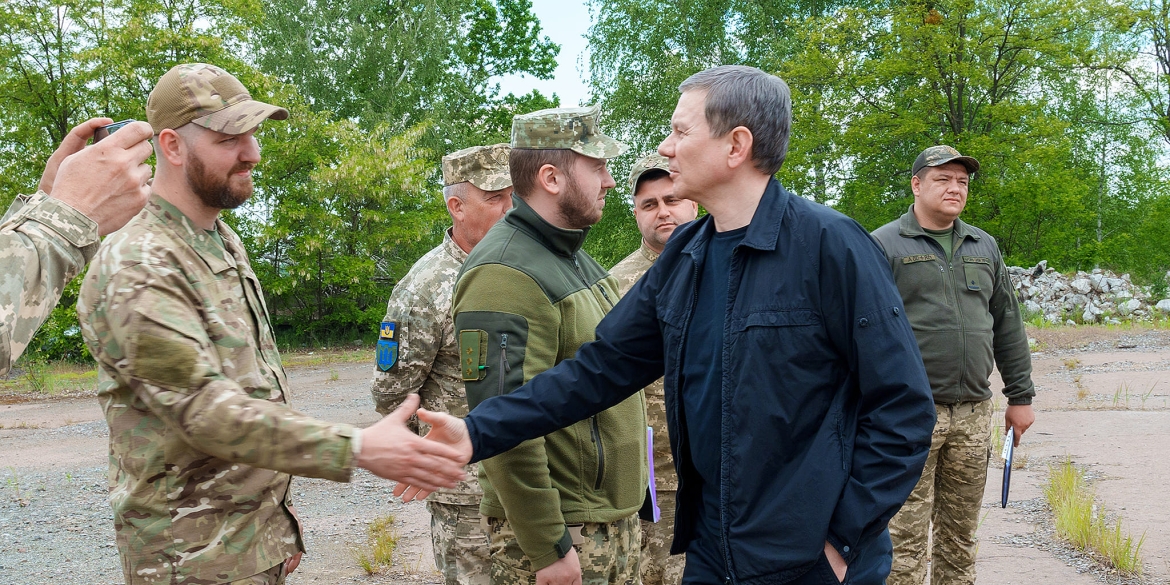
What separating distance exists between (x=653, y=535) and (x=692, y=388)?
246cm

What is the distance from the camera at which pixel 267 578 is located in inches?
105

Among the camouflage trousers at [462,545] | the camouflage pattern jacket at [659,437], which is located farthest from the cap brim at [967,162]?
the camouflage trousers at [462,545]

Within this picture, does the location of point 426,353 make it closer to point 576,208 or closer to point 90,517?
point 576,208

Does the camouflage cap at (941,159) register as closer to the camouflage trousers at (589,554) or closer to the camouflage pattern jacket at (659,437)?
the camouflage pattern jacket at (659,437)

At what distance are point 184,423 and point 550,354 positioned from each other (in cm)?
108

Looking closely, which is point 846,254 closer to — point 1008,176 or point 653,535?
point 653,535

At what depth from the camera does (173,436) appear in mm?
2471

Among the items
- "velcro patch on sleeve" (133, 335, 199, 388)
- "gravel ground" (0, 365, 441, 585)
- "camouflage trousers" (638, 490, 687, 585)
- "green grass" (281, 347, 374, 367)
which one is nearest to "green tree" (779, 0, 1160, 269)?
"green grass" (281, 347, 374, 367)

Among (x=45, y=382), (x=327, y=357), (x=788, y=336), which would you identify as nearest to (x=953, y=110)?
(x=327, y=357)

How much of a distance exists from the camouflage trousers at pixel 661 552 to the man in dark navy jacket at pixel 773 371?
2194mm

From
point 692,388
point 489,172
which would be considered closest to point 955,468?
point 489,172

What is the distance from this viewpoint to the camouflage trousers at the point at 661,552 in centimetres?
471

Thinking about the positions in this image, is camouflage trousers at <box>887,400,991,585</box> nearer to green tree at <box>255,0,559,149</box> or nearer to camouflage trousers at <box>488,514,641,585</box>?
camouflage trousers at <box>488,514,641,585</box>

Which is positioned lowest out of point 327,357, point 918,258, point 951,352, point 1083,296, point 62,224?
point 327,357
